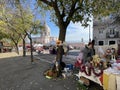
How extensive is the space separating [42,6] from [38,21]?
29.9 feet

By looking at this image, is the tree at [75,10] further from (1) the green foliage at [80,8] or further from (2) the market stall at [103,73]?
(2) the market stall at [103,73]

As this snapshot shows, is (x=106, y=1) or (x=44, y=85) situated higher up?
(x=106, y=1)

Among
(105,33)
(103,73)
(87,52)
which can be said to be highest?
(105,33)

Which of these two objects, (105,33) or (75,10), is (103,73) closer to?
(75,10)

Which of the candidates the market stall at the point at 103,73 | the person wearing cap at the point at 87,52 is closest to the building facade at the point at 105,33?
the person wearing cap at the point at 87,52

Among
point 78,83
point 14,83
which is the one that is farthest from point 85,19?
point 14,83

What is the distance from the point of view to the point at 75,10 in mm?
10117

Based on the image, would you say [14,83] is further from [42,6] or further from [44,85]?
[42,6]

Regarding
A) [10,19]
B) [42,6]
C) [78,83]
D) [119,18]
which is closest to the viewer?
[78,83]

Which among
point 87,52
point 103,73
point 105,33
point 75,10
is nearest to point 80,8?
point 75,10

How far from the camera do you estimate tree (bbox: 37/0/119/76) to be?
9541mm

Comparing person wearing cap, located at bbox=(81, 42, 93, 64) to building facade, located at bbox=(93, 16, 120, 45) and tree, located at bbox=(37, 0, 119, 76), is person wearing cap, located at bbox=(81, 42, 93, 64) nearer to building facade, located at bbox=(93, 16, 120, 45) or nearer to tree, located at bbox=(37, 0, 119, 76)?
tree, located at bbox=(37, 0, 119, 76)

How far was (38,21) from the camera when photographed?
2062 cm

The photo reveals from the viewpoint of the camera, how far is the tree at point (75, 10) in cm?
954
